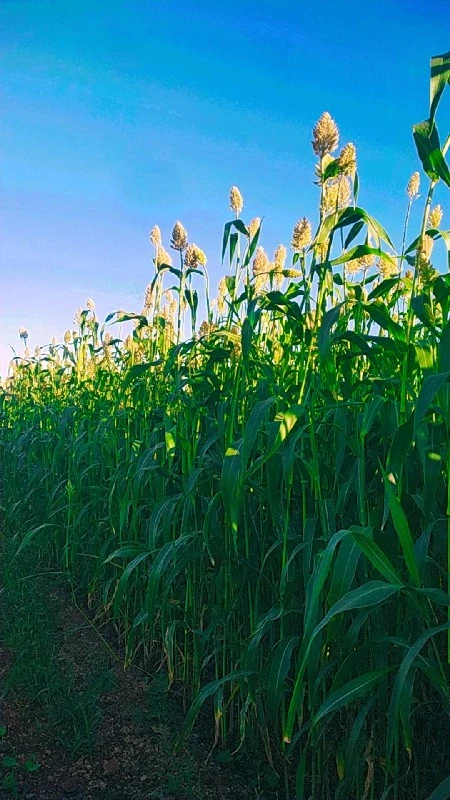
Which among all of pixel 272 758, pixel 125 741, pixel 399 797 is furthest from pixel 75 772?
pixel 399 797

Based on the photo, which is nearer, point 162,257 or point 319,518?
point 319,518

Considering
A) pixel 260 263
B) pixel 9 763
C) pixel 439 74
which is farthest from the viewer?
pixel 260 263

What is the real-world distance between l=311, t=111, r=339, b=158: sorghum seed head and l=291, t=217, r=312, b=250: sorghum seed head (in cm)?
37

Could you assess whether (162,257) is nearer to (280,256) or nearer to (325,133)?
(280,256)

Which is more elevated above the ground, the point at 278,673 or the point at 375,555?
the point at 375,555

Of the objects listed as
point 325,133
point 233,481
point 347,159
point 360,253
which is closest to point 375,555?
point 233,481

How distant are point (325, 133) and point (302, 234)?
0.43m

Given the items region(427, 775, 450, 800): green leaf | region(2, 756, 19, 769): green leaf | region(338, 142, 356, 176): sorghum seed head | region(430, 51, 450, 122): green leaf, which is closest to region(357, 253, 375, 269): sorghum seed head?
region(338, 142, 356, 176): sorghum seed head

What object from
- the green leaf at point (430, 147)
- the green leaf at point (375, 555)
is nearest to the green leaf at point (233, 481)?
the green leaf at point (375, 555)

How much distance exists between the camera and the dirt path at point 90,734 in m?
2.07

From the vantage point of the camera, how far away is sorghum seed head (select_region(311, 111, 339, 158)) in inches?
79.1

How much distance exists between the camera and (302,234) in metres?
2.37

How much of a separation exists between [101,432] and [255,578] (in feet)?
6.27

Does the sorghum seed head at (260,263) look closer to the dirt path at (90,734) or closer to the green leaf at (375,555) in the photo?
the green leaf at (375,555)
